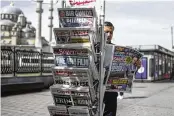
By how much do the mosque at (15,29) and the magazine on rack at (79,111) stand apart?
105 metres

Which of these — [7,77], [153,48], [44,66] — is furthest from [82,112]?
[153,48]

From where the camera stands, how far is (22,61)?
12406 millimetres

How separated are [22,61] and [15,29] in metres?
103

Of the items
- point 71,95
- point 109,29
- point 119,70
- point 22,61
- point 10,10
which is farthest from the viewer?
point 10,10

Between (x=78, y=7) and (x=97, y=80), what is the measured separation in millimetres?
826

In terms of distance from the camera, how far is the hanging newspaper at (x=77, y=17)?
3.79m

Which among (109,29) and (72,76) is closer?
(72,76)

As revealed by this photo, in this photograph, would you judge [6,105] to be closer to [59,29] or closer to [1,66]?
[1,66]

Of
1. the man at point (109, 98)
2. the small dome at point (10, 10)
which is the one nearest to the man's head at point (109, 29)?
the man at point (109, 98)

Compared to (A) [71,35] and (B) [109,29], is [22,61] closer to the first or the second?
(B) [109,29]

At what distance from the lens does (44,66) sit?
14.2 meters

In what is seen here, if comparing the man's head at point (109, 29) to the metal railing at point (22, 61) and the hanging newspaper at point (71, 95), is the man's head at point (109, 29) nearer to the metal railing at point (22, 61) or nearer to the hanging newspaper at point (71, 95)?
the hanging newspaper at point (71, 95)

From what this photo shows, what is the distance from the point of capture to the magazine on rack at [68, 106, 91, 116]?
3.75m

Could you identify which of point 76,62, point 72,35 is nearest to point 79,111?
point 76,62
